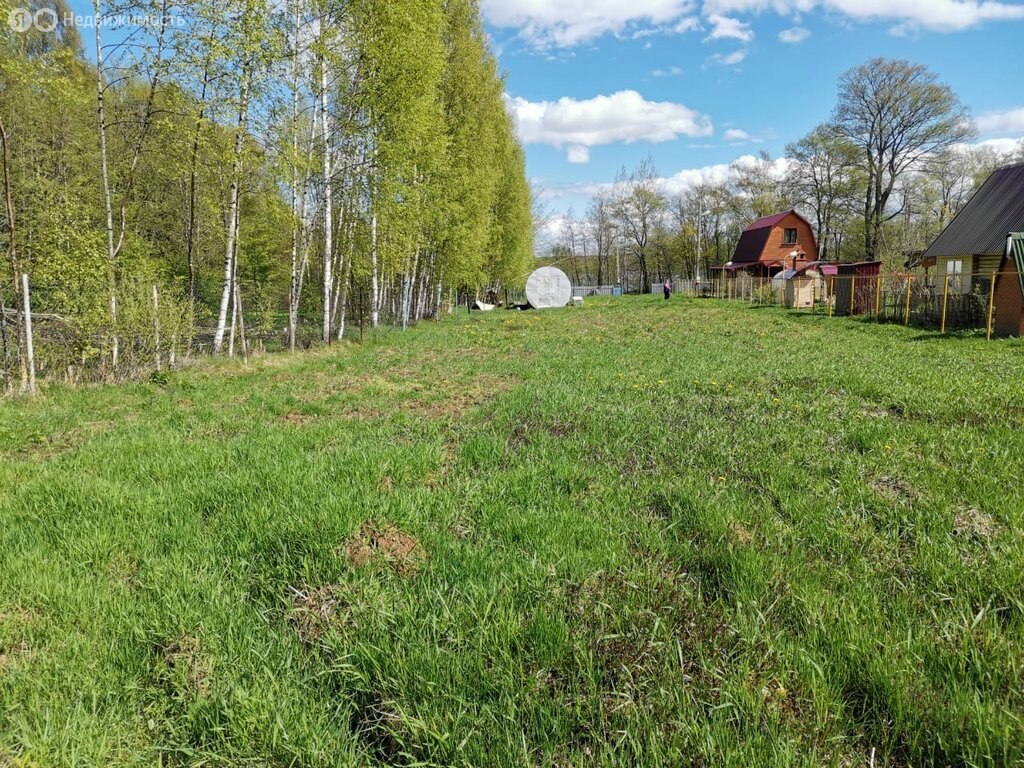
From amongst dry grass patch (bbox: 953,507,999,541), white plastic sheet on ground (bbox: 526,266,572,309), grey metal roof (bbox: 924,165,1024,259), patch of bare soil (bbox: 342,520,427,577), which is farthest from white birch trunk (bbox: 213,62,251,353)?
white plastic sheet on ground (bbox: 526,266,572,309)

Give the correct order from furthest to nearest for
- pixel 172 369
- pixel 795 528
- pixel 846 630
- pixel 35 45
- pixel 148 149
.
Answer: pixel 35 45
pixel 148 149
pixel 172 369
pixel 795 528
pixel 846 630

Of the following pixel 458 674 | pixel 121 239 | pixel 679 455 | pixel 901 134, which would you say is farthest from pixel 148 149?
pixel 901 134

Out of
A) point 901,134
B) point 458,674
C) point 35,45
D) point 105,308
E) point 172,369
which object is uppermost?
point 901,134

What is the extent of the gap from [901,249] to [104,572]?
159ft

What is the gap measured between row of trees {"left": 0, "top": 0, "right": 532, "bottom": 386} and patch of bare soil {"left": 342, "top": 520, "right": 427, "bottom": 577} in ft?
26.1

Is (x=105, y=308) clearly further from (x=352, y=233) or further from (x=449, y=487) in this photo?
(x=352, y=233)

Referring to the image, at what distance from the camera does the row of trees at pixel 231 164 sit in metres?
8.54

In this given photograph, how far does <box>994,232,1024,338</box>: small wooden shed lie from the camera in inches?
528

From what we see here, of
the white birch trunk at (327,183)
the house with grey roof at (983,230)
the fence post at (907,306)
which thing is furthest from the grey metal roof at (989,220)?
the white birch trunk at (327,183)

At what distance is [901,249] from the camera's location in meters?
38.8

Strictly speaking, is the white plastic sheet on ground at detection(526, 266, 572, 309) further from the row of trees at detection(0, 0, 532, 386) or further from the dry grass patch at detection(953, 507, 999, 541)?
the dry grass patch at detection(953, 507, 999, 541)

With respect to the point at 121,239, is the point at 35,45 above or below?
above

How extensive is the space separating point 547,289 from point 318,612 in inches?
1392

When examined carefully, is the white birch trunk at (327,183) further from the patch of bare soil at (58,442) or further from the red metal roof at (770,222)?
the red metal roof at (770,222)
